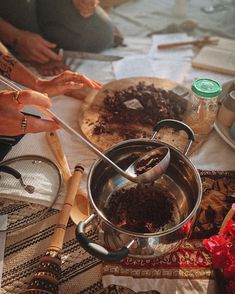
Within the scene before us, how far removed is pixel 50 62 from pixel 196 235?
865mm

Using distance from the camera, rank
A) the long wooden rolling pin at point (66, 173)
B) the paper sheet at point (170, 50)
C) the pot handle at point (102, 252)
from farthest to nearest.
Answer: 1. the paper sheet at point (170, 50)
2. the long wooden rolling pin at point (66, 173)
3. the pot handle at point (102, 252)

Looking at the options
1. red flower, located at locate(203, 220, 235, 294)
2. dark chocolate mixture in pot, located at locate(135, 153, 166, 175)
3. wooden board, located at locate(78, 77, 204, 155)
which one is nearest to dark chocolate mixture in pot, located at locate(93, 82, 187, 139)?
wooden board, located at locate(78, 77, 204, 155)

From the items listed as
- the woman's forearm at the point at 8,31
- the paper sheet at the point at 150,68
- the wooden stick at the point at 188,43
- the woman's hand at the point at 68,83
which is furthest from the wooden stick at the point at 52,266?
the wooden stick at the point at 188,43

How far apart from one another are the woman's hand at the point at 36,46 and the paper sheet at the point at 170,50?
42cm

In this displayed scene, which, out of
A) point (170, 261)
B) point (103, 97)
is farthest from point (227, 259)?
point (103, 97)

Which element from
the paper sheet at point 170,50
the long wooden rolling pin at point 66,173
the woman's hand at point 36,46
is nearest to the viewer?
the long wooden rolling pin at point 66,173

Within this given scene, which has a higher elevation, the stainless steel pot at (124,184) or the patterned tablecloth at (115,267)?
the stainless steel pot at (124,184)

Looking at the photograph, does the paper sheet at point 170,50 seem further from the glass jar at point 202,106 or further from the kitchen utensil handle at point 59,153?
the kitchen utensil handle at point 59,153

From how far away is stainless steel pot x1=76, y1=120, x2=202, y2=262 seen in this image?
0.62m

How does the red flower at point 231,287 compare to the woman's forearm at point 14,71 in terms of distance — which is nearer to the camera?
the red flower at point 231,287

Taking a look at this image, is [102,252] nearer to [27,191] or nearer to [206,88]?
[27,191]

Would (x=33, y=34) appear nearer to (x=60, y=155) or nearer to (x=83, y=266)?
(x=60, y=155)

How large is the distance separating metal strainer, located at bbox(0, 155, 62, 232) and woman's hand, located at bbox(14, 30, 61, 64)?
1.68 feet

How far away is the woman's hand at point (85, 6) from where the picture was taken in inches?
51.3
